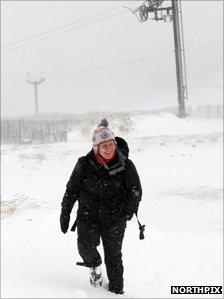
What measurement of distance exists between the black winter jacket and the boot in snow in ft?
1.75

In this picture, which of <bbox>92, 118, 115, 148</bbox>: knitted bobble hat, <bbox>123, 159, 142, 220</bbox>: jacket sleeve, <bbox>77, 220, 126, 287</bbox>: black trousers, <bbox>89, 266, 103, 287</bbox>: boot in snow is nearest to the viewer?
<bbox>92, 118, 115, 148</bbox>: knitted bobble hat

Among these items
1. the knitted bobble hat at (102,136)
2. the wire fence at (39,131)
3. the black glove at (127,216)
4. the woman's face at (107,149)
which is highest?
the wire fence at (39,131)

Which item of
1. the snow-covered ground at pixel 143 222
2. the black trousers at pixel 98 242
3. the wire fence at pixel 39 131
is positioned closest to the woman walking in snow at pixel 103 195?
the black trousers at pixel 98 242

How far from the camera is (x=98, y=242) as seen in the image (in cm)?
480

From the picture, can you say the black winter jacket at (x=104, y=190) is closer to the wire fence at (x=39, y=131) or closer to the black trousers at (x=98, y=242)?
the black trousers at (x=98, y=242)

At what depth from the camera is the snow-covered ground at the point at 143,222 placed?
5.56m

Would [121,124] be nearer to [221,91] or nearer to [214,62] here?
[221,91]

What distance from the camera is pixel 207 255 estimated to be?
7.09 m

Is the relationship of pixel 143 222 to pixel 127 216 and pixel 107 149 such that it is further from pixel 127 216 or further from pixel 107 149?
pixel 107 149

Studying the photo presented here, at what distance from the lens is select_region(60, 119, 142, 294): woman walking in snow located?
4.48 meters

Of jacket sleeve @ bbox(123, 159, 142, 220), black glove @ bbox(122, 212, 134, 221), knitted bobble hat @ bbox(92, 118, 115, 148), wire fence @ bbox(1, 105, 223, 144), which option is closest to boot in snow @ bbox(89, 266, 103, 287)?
black glove @ bbox(122, 212, 134, 221)

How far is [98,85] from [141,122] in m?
66.4

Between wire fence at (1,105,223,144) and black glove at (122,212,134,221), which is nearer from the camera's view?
black glove at (122,212,134,221)

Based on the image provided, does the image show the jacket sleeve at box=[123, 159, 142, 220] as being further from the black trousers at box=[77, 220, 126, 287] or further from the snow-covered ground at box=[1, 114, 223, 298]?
the snow-covered ground at box=[1, 114, 223, 298]
